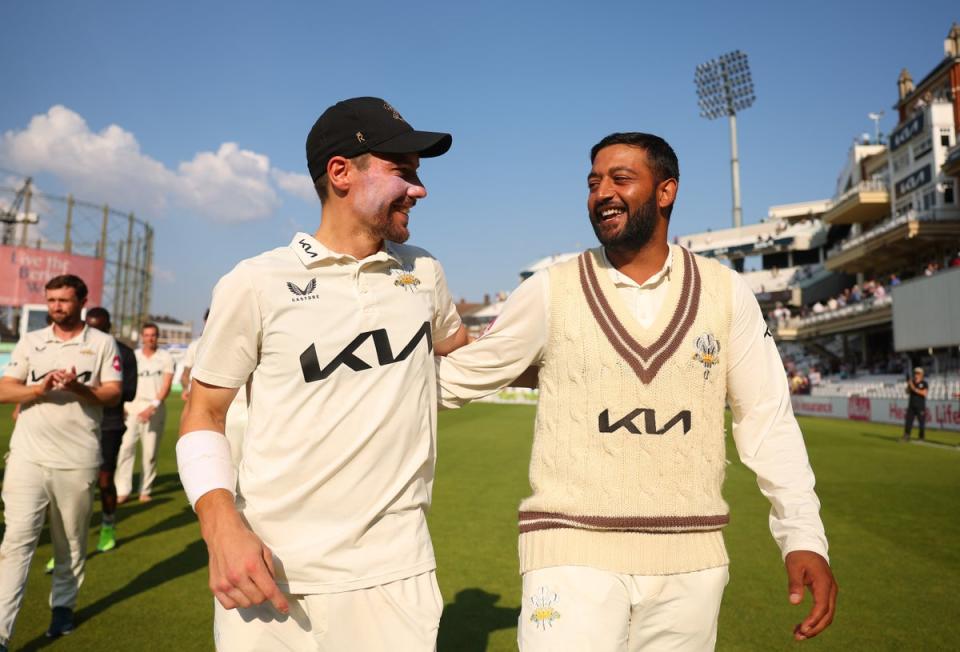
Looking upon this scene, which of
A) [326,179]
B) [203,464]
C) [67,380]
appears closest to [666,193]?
[326,179]

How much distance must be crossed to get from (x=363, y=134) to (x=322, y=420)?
986 mm

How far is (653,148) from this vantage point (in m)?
2.74

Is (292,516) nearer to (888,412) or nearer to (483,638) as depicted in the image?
(483,638)

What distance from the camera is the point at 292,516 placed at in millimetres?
2113

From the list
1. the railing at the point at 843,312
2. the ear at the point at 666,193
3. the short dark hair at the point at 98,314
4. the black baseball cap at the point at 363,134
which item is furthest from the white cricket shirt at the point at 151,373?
the railing at the point at 843,312

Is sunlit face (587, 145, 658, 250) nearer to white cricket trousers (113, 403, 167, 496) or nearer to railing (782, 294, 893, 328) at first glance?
white cricket trousers (113, 403, 167, 496)

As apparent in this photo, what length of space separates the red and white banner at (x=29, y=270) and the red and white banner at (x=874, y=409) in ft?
133

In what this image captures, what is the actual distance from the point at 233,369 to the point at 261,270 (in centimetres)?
33

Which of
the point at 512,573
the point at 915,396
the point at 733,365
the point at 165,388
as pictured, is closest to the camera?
the point at 733,365

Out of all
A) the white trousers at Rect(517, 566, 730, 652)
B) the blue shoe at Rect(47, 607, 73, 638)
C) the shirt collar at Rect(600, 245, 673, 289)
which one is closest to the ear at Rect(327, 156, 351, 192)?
the shirt collar at Rect(600, 245, 673, 289)

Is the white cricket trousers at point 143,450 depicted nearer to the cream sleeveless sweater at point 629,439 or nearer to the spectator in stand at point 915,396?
the cream sleeveless sweater at point 629,439

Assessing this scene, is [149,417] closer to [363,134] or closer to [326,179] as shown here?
[326,179]

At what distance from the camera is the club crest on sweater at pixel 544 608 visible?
91.0 inches

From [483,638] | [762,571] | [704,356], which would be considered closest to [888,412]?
[762,571]
